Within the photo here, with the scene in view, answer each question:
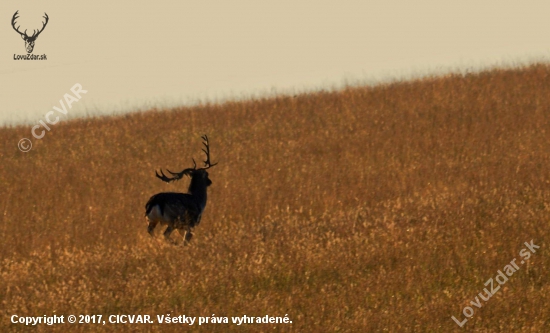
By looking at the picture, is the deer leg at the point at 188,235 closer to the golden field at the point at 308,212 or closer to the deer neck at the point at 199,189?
the golden field at the point at 308,212

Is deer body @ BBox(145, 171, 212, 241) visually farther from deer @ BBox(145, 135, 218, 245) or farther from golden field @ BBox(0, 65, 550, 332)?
golden field @ BBox(0, 65, 550, 332)

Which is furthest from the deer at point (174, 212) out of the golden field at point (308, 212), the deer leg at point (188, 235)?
the golden field at point (308, 212)

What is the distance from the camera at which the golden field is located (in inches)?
315

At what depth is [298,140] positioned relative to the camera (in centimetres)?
1811

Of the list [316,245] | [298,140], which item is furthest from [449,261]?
[298,140]

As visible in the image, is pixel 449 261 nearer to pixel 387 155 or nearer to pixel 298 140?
pixel 387 155

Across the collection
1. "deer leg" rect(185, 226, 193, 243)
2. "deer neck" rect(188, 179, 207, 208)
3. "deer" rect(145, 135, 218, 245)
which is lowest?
"deer leg" rect(185, 226, 193, 243)

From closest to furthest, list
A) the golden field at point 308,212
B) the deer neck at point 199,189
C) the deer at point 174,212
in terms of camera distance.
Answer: the golden field at point 308,212, the deer at point 174,212, the deer neck at point 199,189

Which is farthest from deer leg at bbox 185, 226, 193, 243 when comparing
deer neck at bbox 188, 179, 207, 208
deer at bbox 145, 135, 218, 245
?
deer neck at bbox 188, 179, 207, 208

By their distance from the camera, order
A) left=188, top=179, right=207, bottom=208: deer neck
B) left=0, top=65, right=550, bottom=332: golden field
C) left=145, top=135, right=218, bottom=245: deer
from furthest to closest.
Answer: left=188, top=179, right=207, bottom=208: deer neck → left=145, top=135, right=218, bottom=245: deer → left=0, top=65, right=550, bottom=332: golden field

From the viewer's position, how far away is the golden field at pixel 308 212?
8000 millimetres

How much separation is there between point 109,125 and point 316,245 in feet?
42.0

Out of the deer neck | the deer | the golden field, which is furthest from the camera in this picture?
the deer neck

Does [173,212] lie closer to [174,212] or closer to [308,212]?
[174,212]
